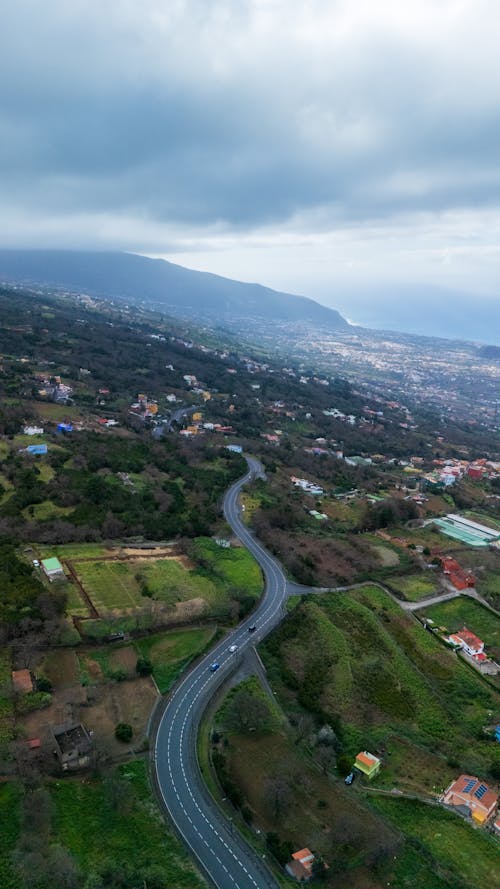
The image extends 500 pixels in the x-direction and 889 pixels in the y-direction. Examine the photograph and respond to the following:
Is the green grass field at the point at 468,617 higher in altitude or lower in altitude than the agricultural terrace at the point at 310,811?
higher

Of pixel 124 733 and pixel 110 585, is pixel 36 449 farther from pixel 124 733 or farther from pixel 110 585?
pixel 124 733

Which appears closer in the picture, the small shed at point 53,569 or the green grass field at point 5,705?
the green grass field at point 5,705

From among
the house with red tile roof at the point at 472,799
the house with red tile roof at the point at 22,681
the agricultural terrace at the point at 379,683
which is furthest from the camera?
the agricultural terrace at the point at 379,683

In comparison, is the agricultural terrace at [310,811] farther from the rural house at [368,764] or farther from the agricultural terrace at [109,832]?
the agricultural terrace at [109,832]

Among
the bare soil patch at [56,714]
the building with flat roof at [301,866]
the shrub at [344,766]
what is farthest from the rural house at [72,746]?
the shrub at [344,766]

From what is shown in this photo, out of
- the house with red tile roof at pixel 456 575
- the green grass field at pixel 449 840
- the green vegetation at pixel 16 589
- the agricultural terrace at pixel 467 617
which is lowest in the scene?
the green grass field at pixel 449 840
